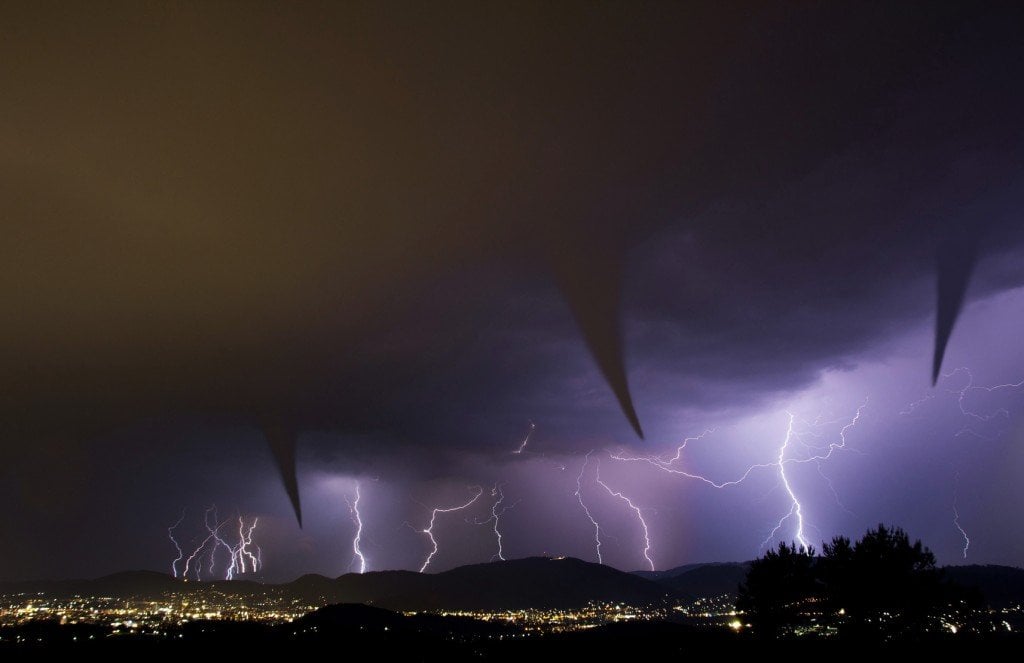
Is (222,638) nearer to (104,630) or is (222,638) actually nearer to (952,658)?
(104,630)

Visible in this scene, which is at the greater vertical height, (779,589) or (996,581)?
(779,589)

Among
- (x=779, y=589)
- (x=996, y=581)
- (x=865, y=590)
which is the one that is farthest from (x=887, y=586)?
(x=996, y=581)

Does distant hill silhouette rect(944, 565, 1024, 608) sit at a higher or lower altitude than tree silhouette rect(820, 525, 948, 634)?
lower

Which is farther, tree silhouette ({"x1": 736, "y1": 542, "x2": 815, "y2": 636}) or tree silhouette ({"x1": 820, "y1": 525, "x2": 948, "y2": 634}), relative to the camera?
tree silhouette ({"x1": 736, "y1": 542, "x2": 815, "y2": 636})

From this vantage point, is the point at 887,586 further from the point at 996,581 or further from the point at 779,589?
the point at 996,581

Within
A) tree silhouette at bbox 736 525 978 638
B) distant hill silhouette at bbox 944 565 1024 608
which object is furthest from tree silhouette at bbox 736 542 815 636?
distant hill silhouette at bbox 944 565 1024 608

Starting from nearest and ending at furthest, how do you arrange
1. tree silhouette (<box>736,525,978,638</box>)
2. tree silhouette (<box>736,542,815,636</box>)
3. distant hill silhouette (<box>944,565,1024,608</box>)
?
1. tree silhouette (<box>736,525,978,638</box>)
2. tree silhouette (<box>736,542,815,636</box>)
3. distant hill silhouette (<box>944,565,1024,608</box>)

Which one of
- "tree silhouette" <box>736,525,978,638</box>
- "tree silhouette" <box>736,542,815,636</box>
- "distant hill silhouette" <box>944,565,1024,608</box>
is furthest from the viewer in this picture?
"distant hill silhouette" <box>944,565,1024,608</box>

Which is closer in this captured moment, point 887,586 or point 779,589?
point 887,586

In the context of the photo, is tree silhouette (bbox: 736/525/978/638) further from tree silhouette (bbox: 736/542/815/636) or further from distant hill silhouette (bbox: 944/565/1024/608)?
distant hill silhouette (bbox: 944/565/1024/608)

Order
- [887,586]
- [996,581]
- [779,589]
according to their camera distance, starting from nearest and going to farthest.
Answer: [887,586], [779,589], [996,581]

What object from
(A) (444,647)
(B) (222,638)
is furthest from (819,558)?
(B) (222,638)
